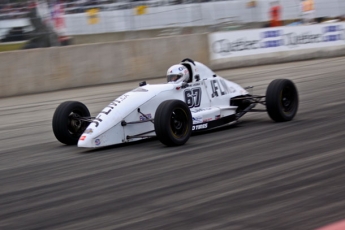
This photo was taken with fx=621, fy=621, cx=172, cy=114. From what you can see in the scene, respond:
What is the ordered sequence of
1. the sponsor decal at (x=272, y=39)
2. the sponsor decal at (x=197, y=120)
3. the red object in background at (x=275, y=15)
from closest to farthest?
the sponsor decal at (x=197, y=120) < the sponsor decal at (x=272, y=39) < the red object in background at (x=275, y=15)

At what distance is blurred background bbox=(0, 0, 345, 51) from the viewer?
19359 mm

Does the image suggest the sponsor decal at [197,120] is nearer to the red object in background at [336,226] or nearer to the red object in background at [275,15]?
the red object in background at [336,226]

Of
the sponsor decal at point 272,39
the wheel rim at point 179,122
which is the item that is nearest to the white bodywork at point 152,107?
the wheel rim at point 179,122

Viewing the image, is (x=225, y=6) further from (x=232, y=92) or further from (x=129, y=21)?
(x=232, y=92)

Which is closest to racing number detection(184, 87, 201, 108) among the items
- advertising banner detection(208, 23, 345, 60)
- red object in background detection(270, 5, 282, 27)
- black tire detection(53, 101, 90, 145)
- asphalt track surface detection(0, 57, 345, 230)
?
asphalt track surface detection(0, 57, 345, 230)

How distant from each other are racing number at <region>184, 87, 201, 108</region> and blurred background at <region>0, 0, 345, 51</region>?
412 inches

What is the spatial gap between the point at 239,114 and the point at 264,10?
16.4 meters

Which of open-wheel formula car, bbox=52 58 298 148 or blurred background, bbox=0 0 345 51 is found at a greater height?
blurred background, bbox=0 0 345 51

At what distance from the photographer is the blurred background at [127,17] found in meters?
19.4

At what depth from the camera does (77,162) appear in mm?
8062

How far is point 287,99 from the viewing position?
10062 millimetres

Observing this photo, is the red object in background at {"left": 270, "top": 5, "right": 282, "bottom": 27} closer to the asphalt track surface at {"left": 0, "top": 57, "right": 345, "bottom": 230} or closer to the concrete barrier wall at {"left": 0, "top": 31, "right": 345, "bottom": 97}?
the concrete barrier wall at {"left": 0, "top": 31, "right": 345, "bottom": 97}

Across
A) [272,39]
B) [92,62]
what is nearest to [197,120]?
[92,62]

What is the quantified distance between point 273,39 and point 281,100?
13428mm
